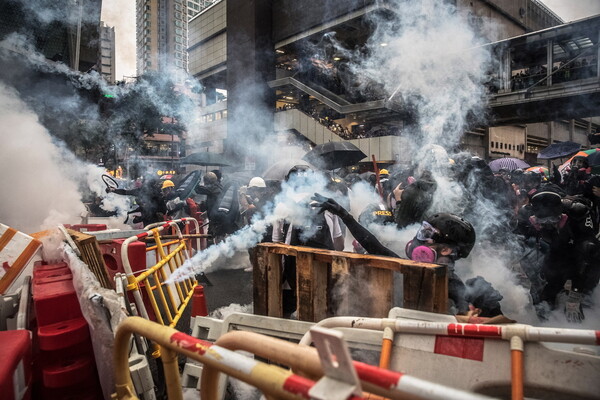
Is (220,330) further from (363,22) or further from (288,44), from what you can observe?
(288,44)

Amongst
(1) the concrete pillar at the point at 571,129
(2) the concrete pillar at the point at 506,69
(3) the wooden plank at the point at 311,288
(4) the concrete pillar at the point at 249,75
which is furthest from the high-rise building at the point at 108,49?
(1) the concrete pillar at the point at 571,129

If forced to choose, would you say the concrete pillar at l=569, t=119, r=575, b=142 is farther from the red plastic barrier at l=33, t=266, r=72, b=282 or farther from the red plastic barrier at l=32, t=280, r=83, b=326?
the red plastic barrier at l=32, t=280, r=83, b=326

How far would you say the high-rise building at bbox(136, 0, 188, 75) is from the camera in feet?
352

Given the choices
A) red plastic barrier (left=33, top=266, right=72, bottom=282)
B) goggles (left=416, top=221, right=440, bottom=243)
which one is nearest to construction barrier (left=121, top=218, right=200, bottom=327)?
red plastic barrier (left=33, top=266, right=72, bottom=282)

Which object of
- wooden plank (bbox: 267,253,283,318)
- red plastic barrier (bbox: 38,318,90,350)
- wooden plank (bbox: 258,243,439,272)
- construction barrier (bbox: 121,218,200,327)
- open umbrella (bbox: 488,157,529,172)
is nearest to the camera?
red plastic barrier (bbox: 38,318,90,350)

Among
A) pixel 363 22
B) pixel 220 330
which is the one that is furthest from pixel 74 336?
pixel 363 22

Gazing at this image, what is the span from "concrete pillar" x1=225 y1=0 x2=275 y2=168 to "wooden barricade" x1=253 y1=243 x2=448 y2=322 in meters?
20.8

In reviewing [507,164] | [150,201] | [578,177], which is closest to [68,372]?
[150,201]

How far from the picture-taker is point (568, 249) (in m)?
4.40

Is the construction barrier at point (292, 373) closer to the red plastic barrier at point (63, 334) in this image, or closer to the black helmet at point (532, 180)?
the red plastic barrier at point (63, 334)

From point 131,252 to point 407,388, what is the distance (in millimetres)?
3793

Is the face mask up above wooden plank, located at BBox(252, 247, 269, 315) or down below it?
above

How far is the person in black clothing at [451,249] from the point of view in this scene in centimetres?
291

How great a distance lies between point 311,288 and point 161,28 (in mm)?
128284
